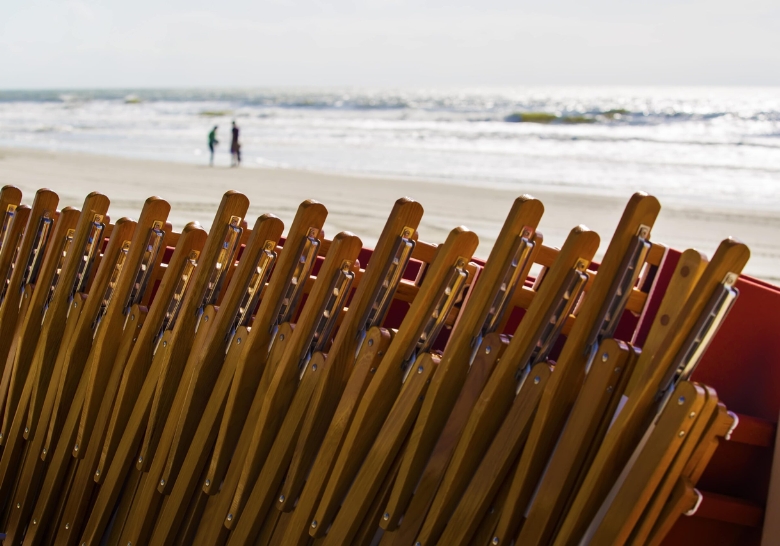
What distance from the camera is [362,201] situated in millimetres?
12680

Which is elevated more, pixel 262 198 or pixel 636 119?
pixel 636 119

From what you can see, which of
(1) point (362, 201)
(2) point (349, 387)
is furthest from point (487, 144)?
(2) point (349, 387)

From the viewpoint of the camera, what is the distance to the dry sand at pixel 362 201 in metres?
10.3

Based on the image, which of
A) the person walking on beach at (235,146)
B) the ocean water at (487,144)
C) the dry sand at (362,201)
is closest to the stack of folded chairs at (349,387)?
the dry sand at (362,201)

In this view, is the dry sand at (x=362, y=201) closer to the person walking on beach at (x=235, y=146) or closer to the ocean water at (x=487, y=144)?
the person walking on beach at (x=235, y=146)

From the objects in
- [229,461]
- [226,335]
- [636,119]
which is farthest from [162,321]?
[636,119]

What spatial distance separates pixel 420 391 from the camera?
65.3 inches

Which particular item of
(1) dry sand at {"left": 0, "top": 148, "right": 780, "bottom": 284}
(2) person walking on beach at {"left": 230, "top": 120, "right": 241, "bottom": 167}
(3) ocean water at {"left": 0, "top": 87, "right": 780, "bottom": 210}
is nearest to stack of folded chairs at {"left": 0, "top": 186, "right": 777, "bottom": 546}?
(1) dry sand at {"left": 0, "top": 148, "right": 780, "bottom": 284}

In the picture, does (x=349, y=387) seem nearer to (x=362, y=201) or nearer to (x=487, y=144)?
(x=362, y=201)

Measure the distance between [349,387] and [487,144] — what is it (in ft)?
76.3

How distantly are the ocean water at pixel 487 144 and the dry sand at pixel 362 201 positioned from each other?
1.44 metres

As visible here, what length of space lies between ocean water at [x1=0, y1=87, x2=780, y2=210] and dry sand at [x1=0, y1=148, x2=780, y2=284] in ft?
4.73

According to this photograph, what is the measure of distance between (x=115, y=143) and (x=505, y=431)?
2516cm

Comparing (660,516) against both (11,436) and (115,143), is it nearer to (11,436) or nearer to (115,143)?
(11,436)
